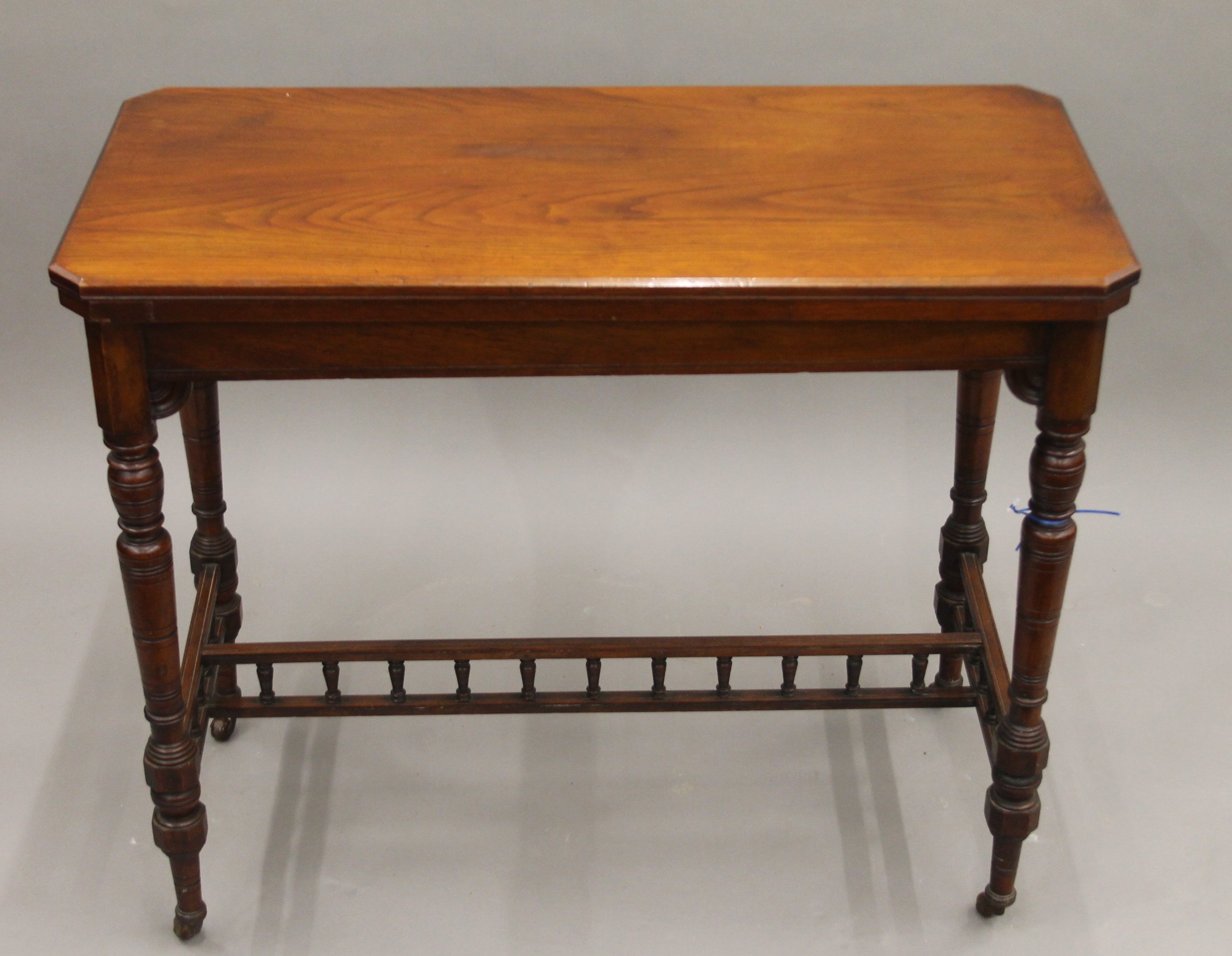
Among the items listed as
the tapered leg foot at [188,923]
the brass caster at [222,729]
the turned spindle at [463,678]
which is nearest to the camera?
the tapered leg foot at [188,923]

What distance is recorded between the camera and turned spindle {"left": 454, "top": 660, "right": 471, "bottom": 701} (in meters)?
2.99

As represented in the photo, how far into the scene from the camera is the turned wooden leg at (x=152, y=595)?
2412mm

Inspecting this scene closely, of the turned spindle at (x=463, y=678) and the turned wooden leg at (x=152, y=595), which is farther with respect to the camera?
the turned spindle at (x=463, y=678)

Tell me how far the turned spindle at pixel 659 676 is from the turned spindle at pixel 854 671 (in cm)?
29

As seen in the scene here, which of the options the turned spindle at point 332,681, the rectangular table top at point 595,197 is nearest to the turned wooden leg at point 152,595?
the rectangular table top at point 595,197

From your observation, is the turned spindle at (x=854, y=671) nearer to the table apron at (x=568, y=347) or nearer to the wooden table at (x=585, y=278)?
the wooden table at (x=585, y=278)

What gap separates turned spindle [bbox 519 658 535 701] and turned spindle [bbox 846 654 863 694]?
0.50 metres

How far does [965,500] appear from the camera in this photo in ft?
10.6

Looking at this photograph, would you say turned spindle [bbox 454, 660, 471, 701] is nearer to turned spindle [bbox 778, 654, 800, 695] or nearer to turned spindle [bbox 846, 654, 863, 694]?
turned spindle [bbox 778, 654, 800, 695]

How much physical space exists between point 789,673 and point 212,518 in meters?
1.00

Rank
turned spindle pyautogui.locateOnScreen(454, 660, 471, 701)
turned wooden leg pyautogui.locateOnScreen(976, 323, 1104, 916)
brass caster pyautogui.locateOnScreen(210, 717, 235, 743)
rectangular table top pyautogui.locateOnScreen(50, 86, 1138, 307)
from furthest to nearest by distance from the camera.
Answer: brass caster pyautogui.locateOnScreen(210, 717, 235, 743) → turned spindle pyautogui.locateOnScreen(454, 660, 471, 701) → turned wooden leg pyautogui.locateOnScreen(976, 323, 1104, 916) → rectangular table top pyautogui.locateOnScreen(50, 86, 1138, 307)

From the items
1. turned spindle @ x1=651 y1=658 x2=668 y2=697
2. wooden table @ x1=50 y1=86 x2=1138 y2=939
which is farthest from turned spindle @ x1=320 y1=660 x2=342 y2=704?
turned spindle @ x1=651 y1=658 x2=668 y2=697

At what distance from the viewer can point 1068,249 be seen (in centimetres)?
244

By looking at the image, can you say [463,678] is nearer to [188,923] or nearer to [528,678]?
[528,678]
